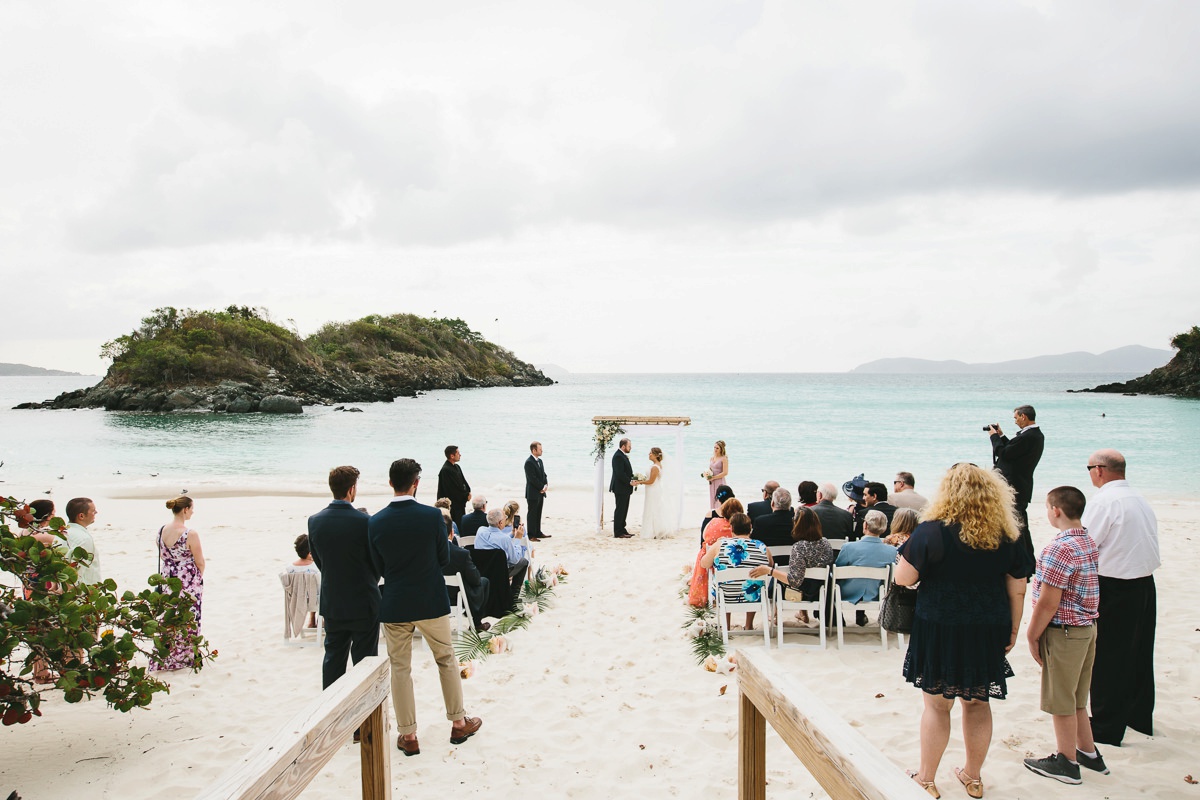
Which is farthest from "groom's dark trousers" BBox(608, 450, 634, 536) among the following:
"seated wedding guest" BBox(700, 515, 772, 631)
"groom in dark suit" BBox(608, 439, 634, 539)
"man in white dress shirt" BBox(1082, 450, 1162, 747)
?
"man in white dress shirt" BBox(1082, 450, 1162, 747)

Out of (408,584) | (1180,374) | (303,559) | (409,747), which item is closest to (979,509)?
(408,584)

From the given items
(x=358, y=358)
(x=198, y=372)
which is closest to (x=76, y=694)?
Answer: (x=198, y=372)

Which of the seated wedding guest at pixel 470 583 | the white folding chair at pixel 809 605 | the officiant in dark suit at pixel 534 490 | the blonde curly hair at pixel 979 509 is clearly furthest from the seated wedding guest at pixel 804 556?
the officiant in dark suit at pixel 534 490

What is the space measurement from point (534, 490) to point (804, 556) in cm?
617

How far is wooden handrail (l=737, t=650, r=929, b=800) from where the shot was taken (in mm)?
1655

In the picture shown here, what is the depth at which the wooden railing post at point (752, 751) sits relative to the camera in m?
2.64

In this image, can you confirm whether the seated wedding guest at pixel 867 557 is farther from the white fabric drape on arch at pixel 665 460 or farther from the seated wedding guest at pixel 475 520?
the white fabric drape on arch at pixel 665 460

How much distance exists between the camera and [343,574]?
14.6 feet

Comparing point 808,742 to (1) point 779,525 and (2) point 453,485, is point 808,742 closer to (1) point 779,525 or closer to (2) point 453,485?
(1) point 779,525

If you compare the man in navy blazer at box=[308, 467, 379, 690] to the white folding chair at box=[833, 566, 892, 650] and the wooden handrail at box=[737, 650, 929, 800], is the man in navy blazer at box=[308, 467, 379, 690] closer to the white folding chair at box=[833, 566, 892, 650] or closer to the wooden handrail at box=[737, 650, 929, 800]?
the wooden handrail at box=[737, 650, 929, 800]

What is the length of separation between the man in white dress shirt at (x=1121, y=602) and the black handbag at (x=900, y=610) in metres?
1.19

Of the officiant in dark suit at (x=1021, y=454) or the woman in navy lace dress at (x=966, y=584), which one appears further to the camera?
the officiant in dark suit at (x=1021, y=454)

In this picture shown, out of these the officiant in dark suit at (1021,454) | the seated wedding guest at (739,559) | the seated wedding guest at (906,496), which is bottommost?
the seated wedding guest at (739,559)

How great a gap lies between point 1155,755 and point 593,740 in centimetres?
350
